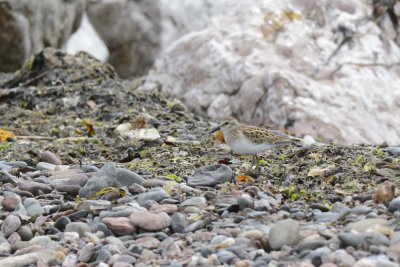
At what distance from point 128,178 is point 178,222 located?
3.40 ft

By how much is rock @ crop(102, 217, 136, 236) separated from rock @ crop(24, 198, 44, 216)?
65cm

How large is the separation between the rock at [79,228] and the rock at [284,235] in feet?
4.24

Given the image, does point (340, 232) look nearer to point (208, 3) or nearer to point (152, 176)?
point (152, 176)

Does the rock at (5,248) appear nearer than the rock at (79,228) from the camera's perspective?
Yes

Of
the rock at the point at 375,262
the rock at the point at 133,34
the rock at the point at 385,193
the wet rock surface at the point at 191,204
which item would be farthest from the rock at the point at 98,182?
the rock at the point at 133,34

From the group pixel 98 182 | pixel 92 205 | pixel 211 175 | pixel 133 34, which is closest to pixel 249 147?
pixel 211 175

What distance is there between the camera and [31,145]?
8.54 metres

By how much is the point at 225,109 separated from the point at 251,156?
3467mm

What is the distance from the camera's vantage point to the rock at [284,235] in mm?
4707

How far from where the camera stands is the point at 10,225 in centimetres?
557

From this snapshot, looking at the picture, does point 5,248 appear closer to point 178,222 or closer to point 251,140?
point 178,222

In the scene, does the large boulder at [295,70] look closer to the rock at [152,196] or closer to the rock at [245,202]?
the rock at [152,196]

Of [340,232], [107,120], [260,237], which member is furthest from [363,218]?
[107,120]

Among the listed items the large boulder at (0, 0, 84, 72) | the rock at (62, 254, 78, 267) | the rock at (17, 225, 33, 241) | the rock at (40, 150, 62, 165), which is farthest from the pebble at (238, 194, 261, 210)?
the large boulder at (0, 0, 84, 72)
